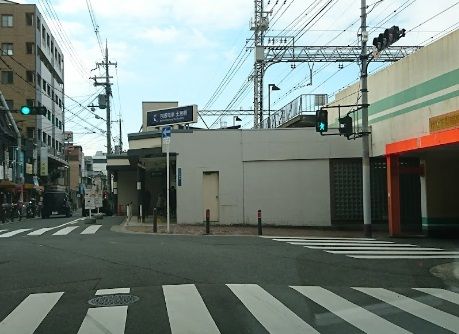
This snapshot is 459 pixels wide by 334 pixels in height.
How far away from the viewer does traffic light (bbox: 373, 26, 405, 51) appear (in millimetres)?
17578

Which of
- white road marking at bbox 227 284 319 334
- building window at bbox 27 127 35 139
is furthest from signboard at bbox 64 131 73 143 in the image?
white road marking at bbox 227 284 319 334

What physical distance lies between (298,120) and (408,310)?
896 inches

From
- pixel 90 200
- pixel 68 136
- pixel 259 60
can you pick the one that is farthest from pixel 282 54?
pixel 68 136

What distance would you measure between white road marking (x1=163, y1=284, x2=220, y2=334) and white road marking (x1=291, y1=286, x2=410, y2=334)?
5.74ft

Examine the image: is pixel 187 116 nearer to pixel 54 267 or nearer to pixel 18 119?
pixel 54 267

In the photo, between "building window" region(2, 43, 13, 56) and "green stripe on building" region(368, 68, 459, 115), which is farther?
"building window" region(2, 43, 13, 56)

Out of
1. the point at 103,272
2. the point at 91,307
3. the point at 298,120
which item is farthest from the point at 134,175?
the point at 91,307

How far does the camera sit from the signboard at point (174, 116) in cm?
2570

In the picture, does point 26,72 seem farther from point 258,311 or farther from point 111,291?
point 258,311

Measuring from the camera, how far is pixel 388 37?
58.3ft

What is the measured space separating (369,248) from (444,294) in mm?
6842

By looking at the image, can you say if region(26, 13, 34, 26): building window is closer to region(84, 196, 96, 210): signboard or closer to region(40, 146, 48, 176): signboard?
region(40, 146, 48, 176): signboard

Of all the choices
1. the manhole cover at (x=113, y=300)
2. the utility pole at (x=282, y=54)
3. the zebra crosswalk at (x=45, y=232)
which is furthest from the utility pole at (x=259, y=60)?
the manhole cover at (x=113, y=300)

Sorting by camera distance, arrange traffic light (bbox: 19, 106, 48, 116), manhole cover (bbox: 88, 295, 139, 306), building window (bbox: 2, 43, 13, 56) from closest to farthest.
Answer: manhole cover (bbox: 88, 295, 139, 306) < traffic light (bbox: 19, 106, 48, 116) < building window (bbox: 2, 43, 13, 56)
